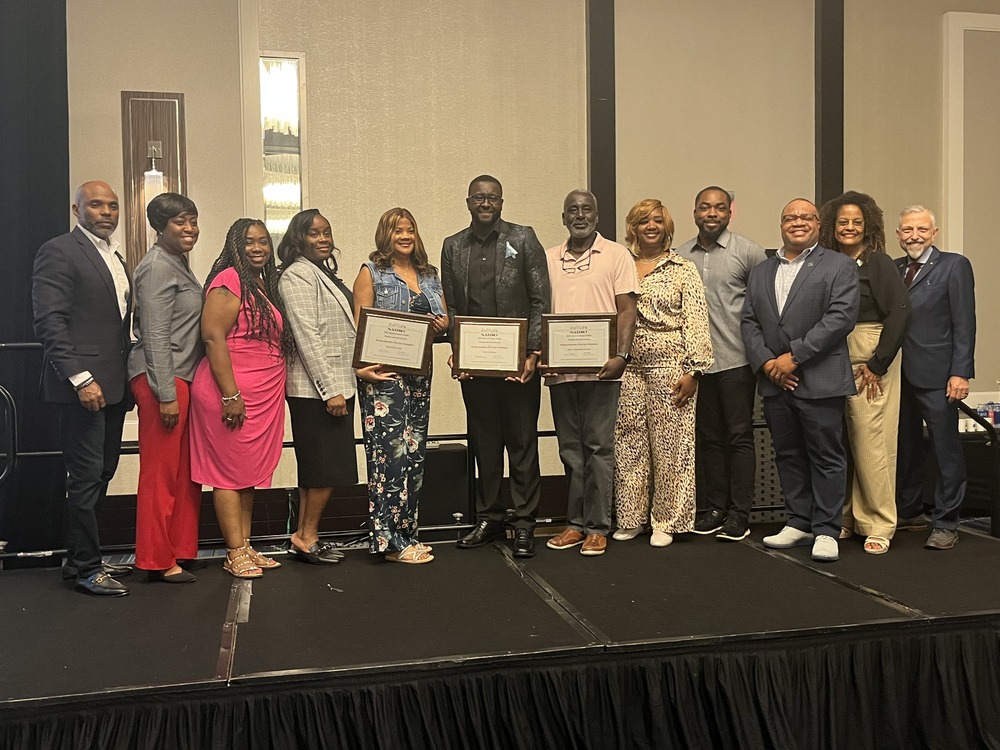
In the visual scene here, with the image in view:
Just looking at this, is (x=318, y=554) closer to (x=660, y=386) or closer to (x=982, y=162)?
(x=660, y=386)

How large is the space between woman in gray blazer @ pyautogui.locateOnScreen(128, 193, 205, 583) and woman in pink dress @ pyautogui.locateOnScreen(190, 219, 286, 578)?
0.06 meters

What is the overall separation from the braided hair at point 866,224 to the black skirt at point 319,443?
219 cm

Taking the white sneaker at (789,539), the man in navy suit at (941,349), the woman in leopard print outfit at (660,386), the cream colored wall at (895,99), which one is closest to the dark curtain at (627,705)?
the white sneaker at (789,539)

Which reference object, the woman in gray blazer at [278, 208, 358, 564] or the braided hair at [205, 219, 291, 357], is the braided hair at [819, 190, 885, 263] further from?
the braided hair at [205, 219, 291, 357]

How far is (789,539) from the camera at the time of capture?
13.0ft

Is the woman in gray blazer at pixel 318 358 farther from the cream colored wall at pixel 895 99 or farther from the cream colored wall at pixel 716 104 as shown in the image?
the cream colored wall at pixel 895 99

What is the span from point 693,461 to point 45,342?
265cm

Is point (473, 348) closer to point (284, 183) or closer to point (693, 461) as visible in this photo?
point (693, 461)

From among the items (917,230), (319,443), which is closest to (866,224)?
(917,230)

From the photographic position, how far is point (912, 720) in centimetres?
294

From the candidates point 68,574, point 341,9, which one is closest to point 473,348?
point 68,574

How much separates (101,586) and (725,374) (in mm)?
2681

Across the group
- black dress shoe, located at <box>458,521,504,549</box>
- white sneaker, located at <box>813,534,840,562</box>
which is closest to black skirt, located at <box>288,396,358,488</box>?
black dress shoe, located at <box>458,521,504,549</box>

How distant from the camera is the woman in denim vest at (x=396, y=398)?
3674mm
